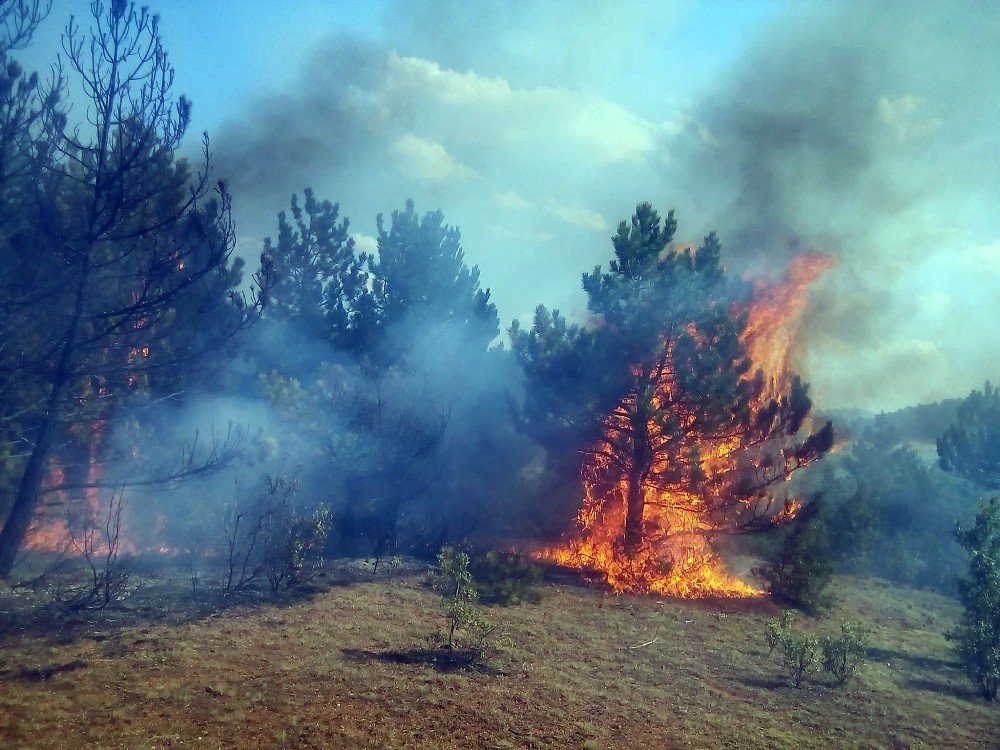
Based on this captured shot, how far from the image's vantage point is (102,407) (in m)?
12.0

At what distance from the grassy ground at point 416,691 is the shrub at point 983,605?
43 centimetres

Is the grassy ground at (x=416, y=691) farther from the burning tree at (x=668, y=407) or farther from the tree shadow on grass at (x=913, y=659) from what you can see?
the burning tree at (x=668, y=407)

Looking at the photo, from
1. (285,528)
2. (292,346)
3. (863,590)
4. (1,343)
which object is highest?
(292,346)

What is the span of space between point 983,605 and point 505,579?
846cm

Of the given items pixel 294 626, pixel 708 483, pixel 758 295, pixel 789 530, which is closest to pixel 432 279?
pixel 758 295

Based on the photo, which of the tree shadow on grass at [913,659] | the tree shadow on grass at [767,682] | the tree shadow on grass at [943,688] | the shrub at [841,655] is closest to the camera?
the tree shadow on grass at [767,682]

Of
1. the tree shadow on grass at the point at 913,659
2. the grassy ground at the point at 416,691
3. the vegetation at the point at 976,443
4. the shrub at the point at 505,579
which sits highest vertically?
the vegetation at the point at 976,443

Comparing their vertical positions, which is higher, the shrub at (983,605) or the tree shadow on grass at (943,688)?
the shrub at (983,605)

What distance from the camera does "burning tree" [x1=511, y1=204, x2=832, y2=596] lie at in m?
15.7

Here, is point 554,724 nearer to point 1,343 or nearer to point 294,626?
point 294,626

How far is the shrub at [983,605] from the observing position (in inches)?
386

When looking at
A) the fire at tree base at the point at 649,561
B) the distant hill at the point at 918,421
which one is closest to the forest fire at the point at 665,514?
the fire at tree base at the point at 649,561

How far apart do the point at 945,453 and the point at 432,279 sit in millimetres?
21263

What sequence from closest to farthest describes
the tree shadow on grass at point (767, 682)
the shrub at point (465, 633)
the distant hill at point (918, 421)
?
the shrub at point (465, 633), the tree shadow on grass at point (767, 682), the distant hill at point (918, 421)
